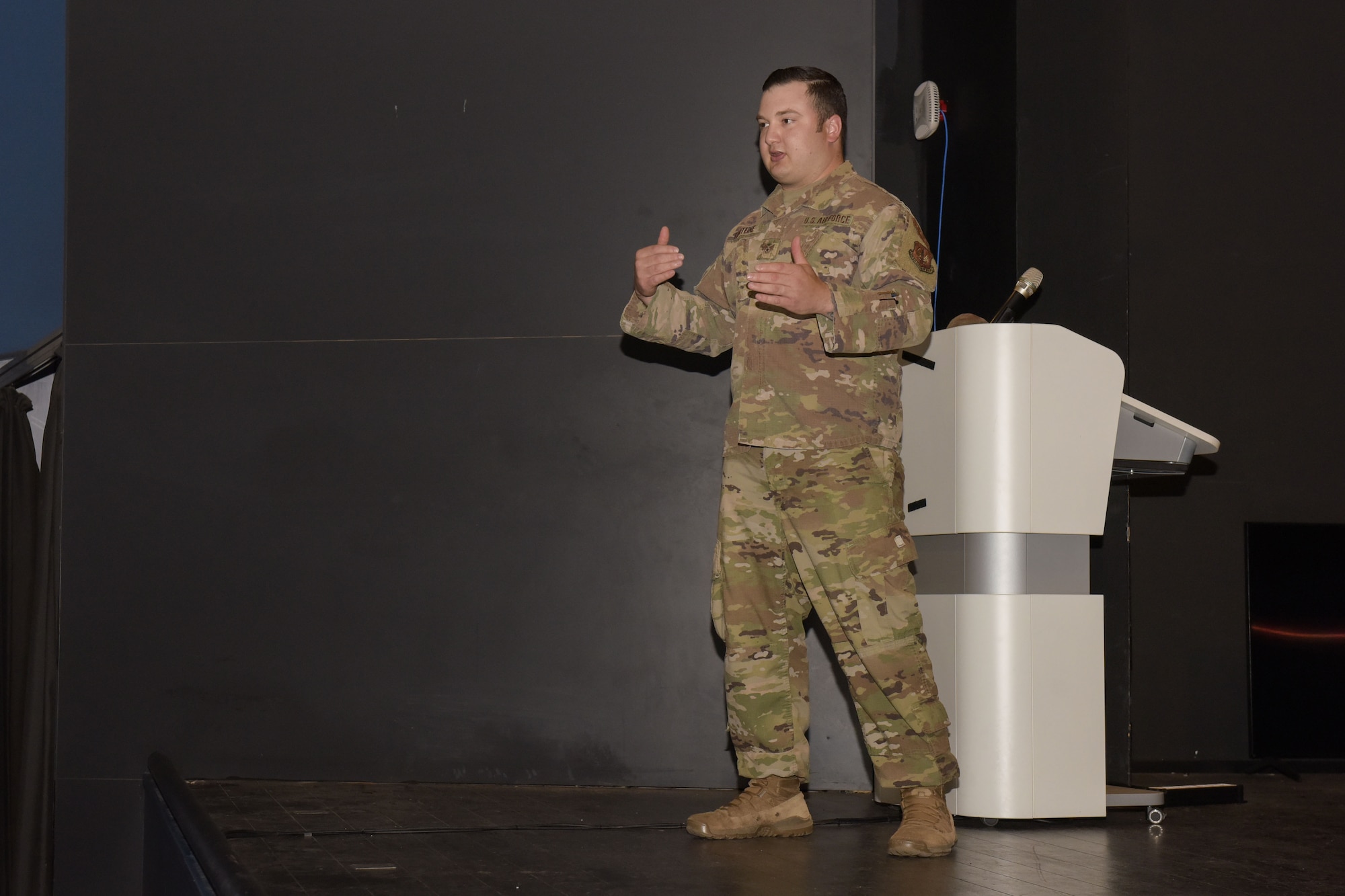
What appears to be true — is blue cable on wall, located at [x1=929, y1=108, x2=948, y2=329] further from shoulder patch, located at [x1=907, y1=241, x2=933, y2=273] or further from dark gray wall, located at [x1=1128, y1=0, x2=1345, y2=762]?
dark gray wall, located at [x1=1128, y1=0, x2=1345, y2=762]

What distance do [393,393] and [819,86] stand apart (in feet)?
4.58

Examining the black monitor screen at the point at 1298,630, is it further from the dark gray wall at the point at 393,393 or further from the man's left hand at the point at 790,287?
the man's left hand at the point at 790,287

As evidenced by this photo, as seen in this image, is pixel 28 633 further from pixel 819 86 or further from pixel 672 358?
pixel 819 86

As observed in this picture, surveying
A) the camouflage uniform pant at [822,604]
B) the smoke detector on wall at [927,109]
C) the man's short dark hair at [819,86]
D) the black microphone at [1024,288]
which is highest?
the smoke detector on wall at [927,109]

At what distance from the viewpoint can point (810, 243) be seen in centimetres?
234

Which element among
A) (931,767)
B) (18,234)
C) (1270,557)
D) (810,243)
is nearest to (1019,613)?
(931,767)

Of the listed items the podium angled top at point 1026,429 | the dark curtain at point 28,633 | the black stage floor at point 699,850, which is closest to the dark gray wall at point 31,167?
the dark curtain at point 28,633

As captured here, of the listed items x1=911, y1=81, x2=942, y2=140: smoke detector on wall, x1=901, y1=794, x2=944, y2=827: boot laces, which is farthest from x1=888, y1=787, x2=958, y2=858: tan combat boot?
x1=911, y1=81, x2=942, y2=140: smoke detector on wall

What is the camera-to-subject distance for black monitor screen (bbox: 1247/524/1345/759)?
354 centimetres

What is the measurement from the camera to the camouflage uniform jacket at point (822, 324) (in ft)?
7.27

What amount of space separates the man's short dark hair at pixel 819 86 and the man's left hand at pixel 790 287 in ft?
1.42

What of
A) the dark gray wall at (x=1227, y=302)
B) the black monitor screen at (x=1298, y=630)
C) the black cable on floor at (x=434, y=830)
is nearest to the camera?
the black cable on floor at (x=434, y=830)

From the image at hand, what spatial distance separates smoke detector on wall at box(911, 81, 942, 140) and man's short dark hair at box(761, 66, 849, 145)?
0.62 m

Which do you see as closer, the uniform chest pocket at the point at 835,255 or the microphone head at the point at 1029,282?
the uniform chest pocket at the point at 835,255
